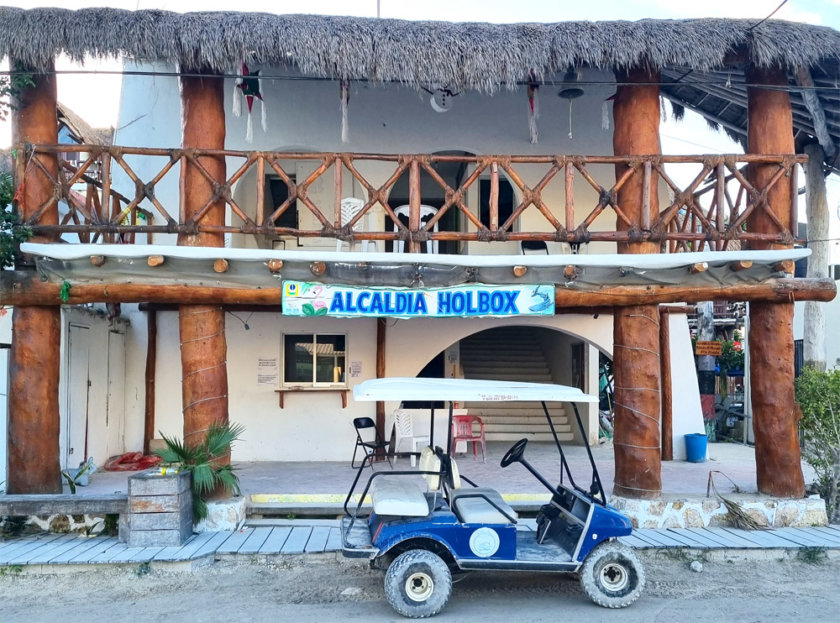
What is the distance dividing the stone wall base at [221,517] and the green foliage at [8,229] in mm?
3468

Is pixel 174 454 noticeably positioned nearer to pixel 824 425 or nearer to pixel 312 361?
pixel 312 361

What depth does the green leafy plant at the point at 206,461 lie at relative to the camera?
7.33m

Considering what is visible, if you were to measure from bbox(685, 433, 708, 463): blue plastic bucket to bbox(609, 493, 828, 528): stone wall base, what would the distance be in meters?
3.48

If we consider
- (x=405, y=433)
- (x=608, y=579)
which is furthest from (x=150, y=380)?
(x=608, y=579)

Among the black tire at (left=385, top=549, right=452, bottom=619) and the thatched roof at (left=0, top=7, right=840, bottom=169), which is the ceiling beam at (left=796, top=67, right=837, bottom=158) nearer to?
the thatched roof at (left=0, top=7, right=840, bottom=169)

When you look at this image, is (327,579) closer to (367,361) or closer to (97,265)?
(97,265)

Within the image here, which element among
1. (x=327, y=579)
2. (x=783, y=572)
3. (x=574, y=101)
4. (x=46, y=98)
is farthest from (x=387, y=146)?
(x=783, y=572)

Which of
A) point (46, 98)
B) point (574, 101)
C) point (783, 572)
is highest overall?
point (574, 101)

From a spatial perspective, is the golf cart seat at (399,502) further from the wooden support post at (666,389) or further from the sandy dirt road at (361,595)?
the wooden support post at (666,389)

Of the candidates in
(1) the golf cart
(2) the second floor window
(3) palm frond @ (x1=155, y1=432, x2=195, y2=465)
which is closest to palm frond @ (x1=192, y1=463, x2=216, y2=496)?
(3) palm frond @ (x1=155, y1=432, x2=195, y2=465)

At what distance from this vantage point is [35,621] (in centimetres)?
550

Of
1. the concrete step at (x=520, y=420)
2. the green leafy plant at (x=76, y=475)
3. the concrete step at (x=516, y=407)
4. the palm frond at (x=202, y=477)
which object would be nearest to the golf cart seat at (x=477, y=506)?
the palm frond at (x=202, y=477)

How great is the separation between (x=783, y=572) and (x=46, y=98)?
9.35 meters

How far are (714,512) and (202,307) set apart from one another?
628 centimetres
